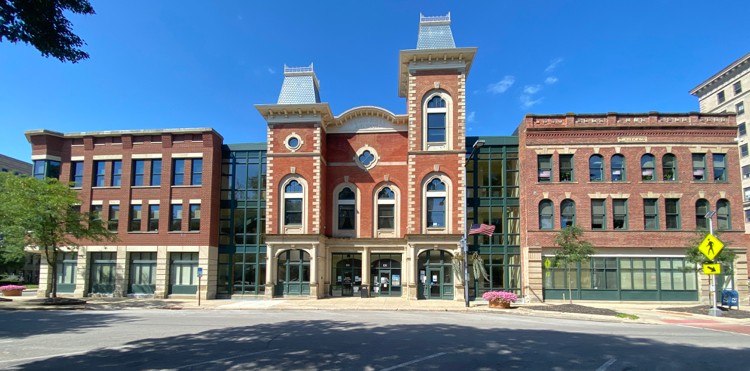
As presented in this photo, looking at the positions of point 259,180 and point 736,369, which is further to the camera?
point 259,180

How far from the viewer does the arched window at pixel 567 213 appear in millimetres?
29453

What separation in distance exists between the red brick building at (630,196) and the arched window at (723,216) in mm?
51

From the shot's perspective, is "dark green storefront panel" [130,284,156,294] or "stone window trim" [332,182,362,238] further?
"stone window trim" [332,182,362,238]

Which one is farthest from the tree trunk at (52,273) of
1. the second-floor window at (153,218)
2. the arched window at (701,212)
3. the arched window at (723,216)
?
the arched window at (723,216)

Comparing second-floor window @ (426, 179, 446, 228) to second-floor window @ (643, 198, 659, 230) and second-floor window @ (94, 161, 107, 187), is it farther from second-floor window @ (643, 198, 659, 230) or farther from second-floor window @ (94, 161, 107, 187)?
second-floor window @ (94, 161, 107, 187)

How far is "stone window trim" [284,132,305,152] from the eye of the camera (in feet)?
107

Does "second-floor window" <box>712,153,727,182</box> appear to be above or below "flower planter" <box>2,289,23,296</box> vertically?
above

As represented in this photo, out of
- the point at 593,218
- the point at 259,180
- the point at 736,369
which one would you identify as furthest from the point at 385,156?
the point at 736,369

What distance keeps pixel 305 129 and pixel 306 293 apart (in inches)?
419

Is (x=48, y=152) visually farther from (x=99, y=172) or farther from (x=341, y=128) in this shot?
(x=341, y=128)

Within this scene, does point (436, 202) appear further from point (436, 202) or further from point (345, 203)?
point (345, 203)

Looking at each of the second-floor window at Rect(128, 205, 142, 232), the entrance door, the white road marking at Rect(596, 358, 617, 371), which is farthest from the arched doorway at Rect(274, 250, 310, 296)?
the white road marking at Rect(596, 358, 617, 371)

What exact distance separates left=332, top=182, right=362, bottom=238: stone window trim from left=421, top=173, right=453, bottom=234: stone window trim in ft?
15.2

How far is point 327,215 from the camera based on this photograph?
3322cm
